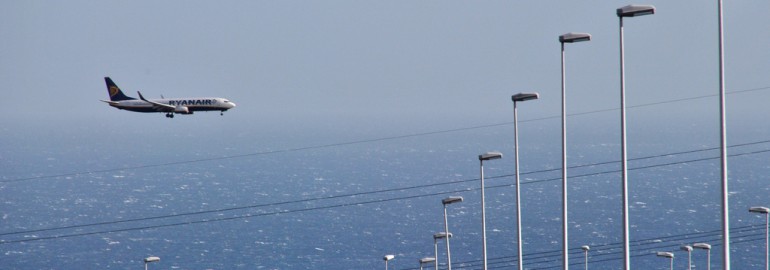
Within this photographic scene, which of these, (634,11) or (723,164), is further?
(634,11)

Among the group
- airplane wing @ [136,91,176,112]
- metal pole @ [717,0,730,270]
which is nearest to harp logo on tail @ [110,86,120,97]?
airplane wing @ [136,91,176,112]

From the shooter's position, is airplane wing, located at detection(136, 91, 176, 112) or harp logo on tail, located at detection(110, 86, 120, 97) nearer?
airplane wing, located at detection(136, 91, 176, 112)

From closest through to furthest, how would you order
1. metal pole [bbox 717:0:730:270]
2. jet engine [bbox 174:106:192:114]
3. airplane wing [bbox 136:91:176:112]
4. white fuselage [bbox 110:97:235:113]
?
metal pole [bbox 717:0:730:270], jet engine [bbox 174:106:192:114], airplane wing [bbox 136:91:176:112], white fuselage [bbox 110:97:235:113]

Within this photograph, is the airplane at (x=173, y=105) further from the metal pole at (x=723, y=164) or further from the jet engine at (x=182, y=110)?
the metal pole at (x=723, y=164)

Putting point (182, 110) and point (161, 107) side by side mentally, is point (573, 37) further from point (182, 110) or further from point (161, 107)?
point (161, 107)

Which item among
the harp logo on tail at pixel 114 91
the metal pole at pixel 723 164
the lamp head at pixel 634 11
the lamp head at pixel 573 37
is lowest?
the metal pole at pixel 723 164

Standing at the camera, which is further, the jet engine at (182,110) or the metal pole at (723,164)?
the jet engine at (182,110)

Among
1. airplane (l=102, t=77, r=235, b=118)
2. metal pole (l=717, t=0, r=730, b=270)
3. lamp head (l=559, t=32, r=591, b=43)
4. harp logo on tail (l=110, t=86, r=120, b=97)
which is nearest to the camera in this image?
metal pole (l=717, t=0, r=730, b=270)

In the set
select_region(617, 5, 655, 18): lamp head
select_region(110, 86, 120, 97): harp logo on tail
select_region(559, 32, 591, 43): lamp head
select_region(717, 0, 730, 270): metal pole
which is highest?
select_region(617, 5, 655, 18): lamp head

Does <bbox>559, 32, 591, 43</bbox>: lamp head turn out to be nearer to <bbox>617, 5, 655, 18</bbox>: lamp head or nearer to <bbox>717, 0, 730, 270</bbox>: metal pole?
<bbox>617, 5, 655, 18</bbox>: lamp head

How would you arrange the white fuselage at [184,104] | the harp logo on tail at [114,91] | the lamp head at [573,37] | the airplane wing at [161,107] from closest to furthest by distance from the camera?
the lamp head at [573,37] < the airplane wing at [161,107] < the white fuselage at [184,104] < the harp logo on tail at [114,91]

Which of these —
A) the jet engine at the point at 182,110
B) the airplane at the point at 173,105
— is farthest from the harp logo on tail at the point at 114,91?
the jet engine at the point at 182,110

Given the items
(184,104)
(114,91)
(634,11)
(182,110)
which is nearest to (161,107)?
(184,104)

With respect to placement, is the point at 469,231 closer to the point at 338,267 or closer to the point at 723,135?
the point at 338,267
